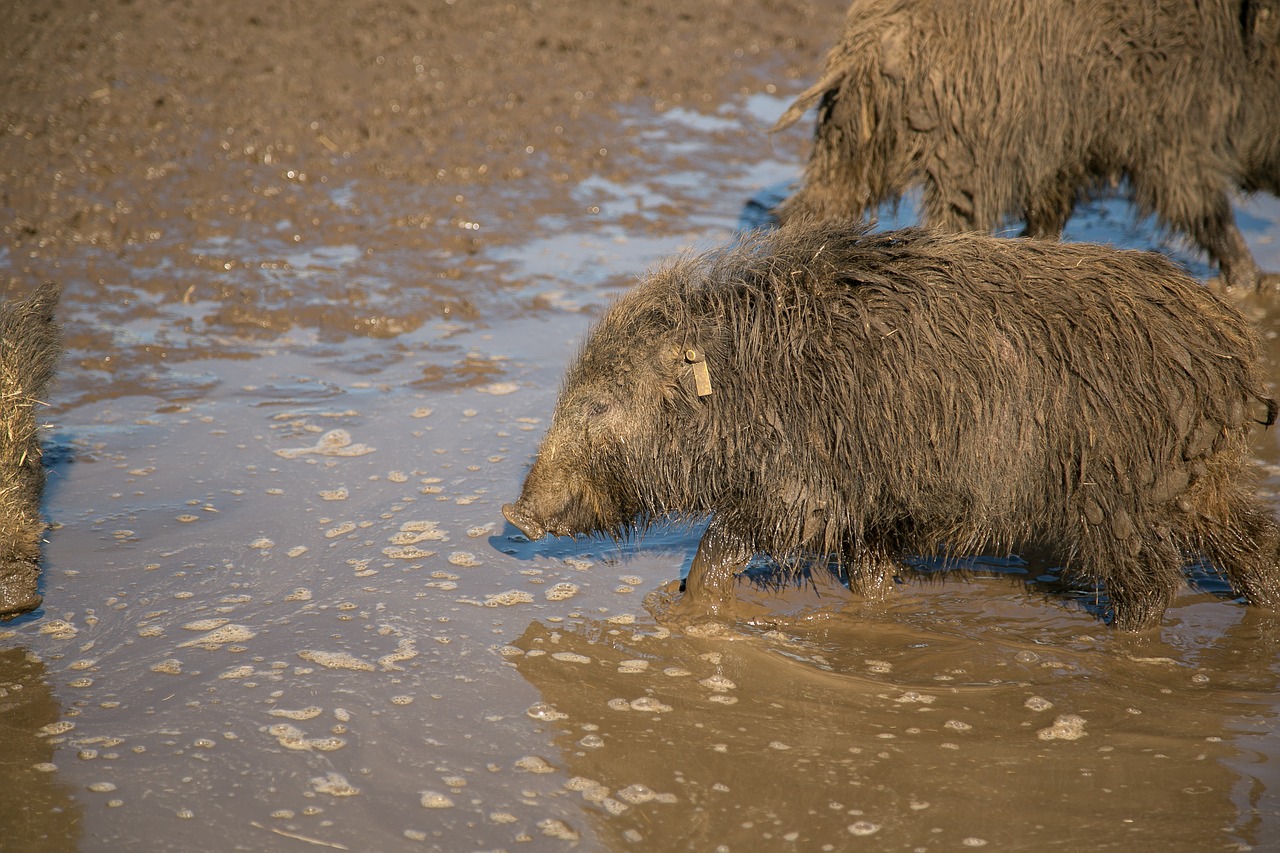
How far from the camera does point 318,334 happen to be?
650cm

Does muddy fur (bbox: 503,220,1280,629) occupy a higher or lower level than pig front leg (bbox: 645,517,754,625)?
higher

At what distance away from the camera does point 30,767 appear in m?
3.37

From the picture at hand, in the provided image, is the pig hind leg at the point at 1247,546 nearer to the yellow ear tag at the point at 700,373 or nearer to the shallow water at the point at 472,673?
the shallow water at the point at 472,673

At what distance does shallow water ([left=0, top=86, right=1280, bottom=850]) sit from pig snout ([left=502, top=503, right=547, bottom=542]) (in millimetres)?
300

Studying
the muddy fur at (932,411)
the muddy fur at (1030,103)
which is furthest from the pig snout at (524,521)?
the muddy fur at (1030,103)

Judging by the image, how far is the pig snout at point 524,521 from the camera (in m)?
4.18

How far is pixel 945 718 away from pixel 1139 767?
0.57 m

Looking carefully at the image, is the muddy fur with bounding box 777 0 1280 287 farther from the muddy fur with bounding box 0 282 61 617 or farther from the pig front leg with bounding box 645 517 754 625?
the muddy fur with bounding box 0 282 61 617

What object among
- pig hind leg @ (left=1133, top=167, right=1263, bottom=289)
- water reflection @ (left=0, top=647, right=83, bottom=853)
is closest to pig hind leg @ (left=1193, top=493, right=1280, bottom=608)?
pig hind leg @ (left=1133, top=167, right=1263, bottom=289)

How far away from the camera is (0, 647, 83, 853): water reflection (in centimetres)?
311

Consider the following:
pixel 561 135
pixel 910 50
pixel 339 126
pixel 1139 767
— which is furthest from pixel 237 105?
pixel 1139 767

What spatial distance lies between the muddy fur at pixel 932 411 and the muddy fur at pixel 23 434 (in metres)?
1.71

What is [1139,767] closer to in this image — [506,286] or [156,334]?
[506,286]

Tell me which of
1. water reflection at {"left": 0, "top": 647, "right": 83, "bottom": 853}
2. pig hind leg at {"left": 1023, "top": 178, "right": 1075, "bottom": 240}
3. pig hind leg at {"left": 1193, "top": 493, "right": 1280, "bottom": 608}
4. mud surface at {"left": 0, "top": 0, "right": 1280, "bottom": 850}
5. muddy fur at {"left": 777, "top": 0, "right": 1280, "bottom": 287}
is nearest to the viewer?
water reflection at {"left": 0, "top": 647, "right": 83, "bottom": 853}
